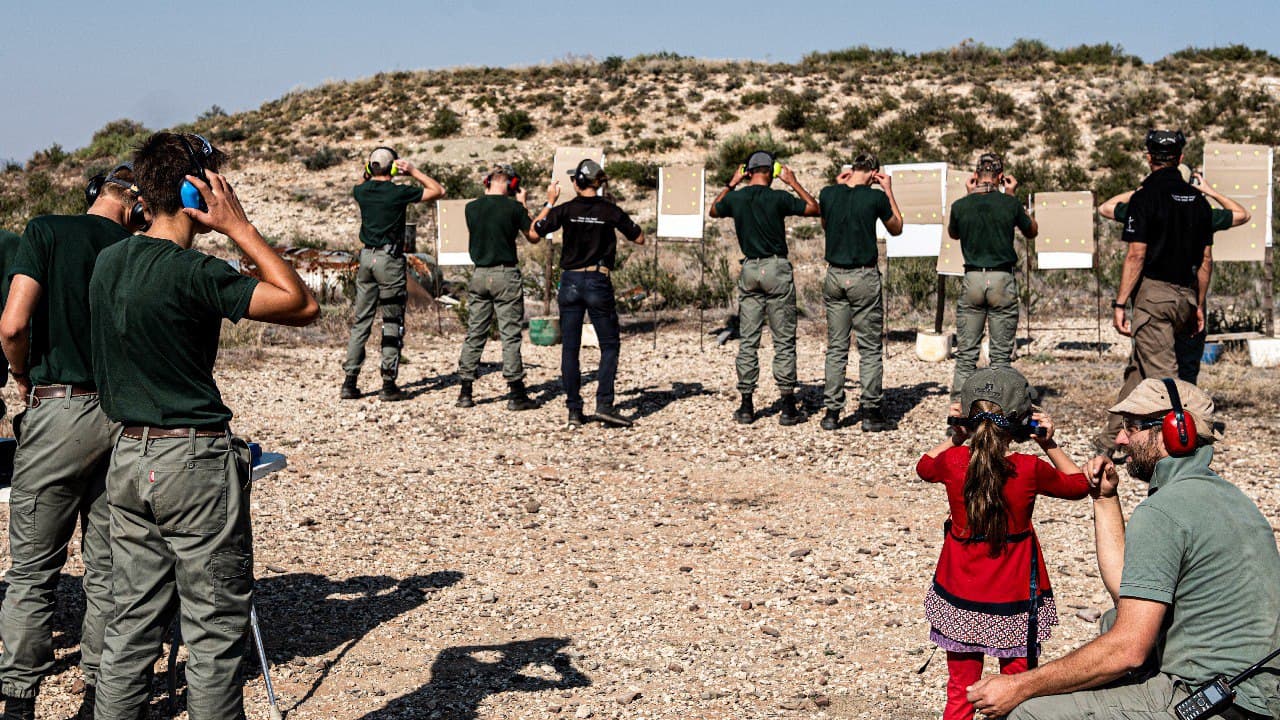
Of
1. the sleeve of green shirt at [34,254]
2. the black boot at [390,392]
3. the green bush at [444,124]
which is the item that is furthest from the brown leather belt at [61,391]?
the green bush at [444,124]

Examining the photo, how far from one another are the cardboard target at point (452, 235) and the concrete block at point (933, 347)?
5.73 metres

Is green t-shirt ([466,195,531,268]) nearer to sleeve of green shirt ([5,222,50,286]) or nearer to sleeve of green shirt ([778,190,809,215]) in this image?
sleeve of green shirt ([778,190,809,215])

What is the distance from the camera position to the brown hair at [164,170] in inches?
134

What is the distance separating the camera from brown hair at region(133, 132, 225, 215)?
3.41m

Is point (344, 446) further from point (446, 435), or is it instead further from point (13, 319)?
point (13, 319)

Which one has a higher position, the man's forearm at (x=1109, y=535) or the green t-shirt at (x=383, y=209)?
the green t-shirt at (x=383, y=209)

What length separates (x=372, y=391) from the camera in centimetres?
1149

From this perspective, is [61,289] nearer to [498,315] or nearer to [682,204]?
[498,315]

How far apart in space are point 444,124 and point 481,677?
105 feet

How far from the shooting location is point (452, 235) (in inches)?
567

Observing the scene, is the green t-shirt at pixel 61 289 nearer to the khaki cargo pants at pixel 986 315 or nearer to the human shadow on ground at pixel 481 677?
the human shadow on ground at pixel 481 677

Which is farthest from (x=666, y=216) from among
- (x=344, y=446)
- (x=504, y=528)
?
(x=504, y=528)

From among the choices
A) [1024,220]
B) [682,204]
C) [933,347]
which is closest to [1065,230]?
[933,347]

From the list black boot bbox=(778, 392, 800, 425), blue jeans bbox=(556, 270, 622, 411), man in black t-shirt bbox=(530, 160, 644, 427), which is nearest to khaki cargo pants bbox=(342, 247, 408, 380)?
man in black t-shirt bbox=(530, 160, 644, 427)
